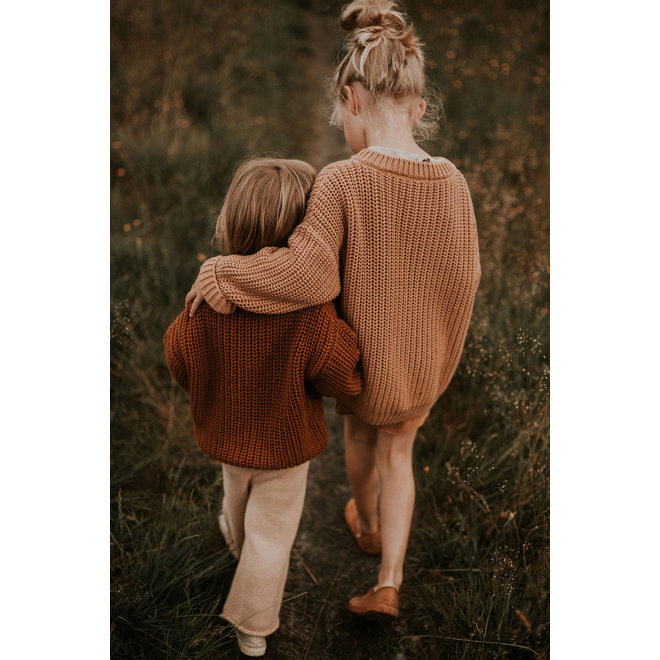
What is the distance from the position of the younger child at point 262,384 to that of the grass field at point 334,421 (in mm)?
265

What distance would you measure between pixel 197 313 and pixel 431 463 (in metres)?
1.54

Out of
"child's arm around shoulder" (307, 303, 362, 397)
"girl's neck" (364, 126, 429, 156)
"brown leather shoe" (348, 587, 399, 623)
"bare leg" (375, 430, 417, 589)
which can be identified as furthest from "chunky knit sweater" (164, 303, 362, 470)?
"brown leather shoe" (348, 587, 399, 623)

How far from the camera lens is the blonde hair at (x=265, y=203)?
4.90 feet

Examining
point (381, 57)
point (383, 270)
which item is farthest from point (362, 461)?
point (381, 57)

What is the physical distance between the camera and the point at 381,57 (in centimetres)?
157

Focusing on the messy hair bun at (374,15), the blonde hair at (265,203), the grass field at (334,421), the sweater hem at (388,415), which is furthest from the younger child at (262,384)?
the messy hair bun at (374,15)

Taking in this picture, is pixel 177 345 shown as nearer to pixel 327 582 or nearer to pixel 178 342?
pixel 178 342

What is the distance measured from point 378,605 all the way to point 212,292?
130cm

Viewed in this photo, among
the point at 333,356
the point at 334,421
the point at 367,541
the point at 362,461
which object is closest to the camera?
the point at 333,356

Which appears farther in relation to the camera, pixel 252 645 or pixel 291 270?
pixel 252 645

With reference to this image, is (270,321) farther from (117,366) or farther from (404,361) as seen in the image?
(117,366)

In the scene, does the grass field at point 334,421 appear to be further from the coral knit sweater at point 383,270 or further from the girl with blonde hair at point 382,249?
the coral knit sweater at point 383,270

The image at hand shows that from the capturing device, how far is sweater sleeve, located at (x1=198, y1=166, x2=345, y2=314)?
4.77ft

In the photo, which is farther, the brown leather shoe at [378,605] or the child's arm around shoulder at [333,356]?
the brown leather shoe at [378,605]
